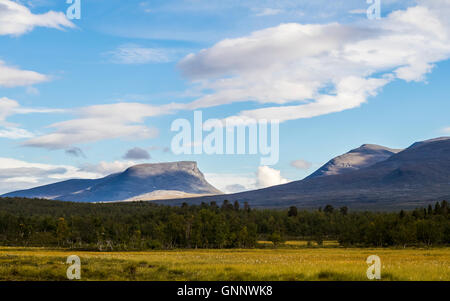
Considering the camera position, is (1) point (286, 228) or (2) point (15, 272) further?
(1) point (286, 228)

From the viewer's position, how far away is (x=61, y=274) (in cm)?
3572

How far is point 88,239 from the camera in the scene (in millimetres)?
151500

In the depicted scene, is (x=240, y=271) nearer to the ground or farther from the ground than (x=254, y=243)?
farther from the ground
